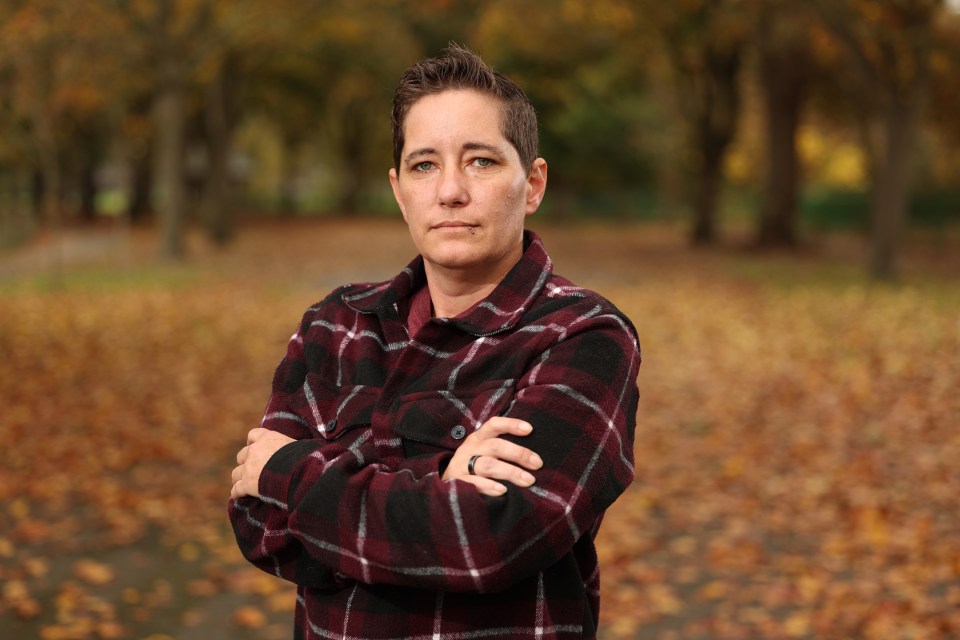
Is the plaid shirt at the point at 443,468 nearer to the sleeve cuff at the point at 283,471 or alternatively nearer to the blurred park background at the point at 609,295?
the sleeve cuff at the point at 283,471

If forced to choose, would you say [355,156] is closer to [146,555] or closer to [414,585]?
[146,555]

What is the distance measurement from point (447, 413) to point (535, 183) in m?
0.55

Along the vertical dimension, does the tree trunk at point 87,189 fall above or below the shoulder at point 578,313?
below

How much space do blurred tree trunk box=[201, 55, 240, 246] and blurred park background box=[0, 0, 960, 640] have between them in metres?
0.10

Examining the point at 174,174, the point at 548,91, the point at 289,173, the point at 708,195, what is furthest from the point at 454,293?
the point at 289,173

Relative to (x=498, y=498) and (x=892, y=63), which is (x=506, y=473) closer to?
(x=498, y=498)

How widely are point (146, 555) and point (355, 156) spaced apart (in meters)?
46.2

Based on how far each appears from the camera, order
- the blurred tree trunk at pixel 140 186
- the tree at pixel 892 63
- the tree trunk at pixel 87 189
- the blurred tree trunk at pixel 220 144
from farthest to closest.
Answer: the tree trunk at pixel 87 189, the blurred tree trunk at pixel 140 186, the blurred tree trunk at pixel 220 144, the tree at pixel 892 63

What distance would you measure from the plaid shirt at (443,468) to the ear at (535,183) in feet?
0.41

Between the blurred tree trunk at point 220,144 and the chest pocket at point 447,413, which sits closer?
the chest pocket at point 447,413

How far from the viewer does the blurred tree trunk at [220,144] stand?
29891mm

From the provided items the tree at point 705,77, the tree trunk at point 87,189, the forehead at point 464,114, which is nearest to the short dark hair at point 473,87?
the forehead at point 464,114

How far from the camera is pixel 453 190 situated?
2.01m

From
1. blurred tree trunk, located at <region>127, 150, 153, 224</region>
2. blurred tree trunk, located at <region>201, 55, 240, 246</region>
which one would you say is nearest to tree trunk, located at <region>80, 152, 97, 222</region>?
blurred tree trunk, located at <region>127, 150, 153, 224</region>
